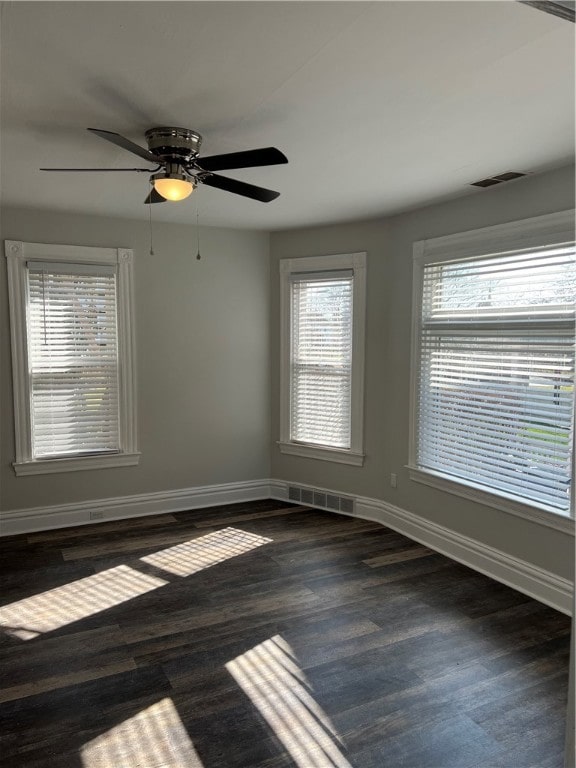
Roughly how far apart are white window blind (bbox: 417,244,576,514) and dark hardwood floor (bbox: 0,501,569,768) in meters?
0.80

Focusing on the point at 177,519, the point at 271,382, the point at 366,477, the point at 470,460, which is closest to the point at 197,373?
the point at 271,382

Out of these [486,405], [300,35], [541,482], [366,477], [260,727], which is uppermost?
[300,35]

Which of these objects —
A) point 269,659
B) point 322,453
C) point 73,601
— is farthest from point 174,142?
point 322,453

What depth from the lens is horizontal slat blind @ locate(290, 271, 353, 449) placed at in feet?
16.1

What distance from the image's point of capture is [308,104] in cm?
232

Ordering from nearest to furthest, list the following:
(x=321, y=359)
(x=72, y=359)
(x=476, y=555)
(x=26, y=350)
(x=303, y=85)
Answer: (x=303, y=85), (x=476, y=555), (x=26, y=350), (x=72, y=359), (x=321, y=359)

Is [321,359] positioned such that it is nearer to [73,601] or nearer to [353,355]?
[353,355]

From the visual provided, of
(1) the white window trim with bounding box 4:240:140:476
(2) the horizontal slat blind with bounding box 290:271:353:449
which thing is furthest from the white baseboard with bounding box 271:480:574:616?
(1) the white window trim with bounding box 4:240:140:476

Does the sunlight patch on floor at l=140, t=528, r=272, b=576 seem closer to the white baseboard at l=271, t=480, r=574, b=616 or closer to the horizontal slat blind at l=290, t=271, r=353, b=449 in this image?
the white baseboard at l=271, t=480, r=574, b=616

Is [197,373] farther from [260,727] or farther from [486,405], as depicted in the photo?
[260,727]

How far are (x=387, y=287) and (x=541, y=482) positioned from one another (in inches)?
81.3

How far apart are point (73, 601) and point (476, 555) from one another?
2.76 metres

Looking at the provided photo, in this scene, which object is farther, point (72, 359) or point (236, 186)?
point (72, 359)

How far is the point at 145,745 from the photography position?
2.20 meters
